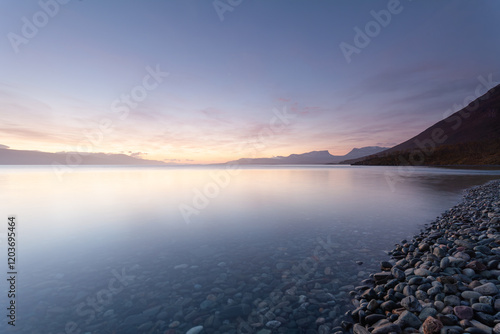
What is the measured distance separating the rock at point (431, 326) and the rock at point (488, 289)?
5.77 feet

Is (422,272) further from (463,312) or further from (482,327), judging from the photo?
(482,327)

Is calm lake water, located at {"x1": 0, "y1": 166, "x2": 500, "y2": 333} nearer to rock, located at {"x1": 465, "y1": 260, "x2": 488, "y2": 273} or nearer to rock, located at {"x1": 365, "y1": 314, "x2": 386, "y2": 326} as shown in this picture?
rock, located at {"x1": 365, "y1": 314, "x2": 386, "y2": 326}

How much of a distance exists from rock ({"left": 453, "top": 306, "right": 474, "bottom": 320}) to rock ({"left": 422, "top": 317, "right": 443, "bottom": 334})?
2.03 ft

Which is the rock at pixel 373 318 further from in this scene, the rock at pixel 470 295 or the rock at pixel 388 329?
the rock at pixel 470 295

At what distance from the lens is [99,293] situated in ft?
21.1

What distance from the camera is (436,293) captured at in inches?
200

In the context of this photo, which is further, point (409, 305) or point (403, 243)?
point (403, 243)

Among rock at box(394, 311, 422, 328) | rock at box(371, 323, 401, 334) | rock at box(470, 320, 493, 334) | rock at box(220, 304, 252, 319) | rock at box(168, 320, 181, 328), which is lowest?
rock at box(220, 304, 252, 319)

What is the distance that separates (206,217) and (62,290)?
30.9ft

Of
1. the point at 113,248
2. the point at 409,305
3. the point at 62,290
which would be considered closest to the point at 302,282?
the point at 409,305

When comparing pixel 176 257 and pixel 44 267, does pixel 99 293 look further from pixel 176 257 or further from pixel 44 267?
pixel 44 267

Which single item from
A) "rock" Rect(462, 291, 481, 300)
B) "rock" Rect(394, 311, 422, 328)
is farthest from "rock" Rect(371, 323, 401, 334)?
"rock" Rect(462, 291, 481, 300)

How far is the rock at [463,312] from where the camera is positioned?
13.8 feet

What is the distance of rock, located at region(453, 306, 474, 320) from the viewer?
4.20 m
